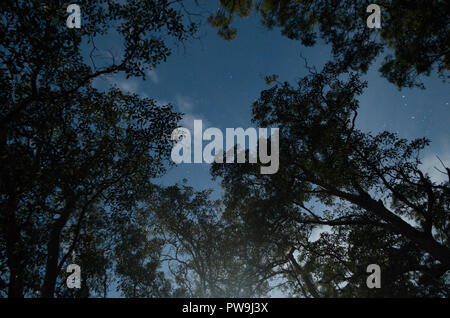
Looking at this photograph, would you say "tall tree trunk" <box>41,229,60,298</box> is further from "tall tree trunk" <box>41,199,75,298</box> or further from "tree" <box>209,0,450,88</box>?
"tree" <box>209,0,450,88</box>

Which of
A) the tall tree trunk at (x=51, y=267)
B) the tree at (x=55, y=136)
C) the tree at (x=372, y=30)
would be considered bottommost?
the tall tree trunk at (x=51, y=267)

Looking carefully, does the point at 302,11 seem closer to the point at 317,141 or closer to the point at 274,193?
the point at 317,141

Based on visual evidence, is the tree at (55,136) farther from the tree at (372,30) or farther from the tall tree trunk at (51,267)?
the tree at (372,30)

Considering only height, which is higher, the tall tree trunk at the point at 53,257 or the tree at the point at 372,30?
the tree at the point at 372,30

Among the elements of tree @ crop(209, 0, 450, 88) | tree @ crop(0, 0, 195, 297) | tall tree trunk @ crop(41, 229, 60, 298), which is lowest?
tall tree trunk @ crop(41, 229, 60, 298)

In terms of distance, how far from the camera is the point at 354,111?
11234 millimetres

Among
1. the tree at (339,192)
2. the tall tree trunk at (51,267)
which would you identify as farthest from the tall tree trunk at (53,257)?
the tree at (339,192)

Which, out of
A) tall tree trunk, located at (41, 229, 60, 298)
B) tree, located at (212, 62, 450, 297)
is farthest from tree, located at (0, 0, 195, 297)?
tree, located at (212, 62, 450, 297)

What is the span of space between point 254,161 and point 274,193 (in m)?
2.14

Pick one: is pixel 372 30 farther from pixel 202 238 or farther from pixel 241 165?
pixel 202 238

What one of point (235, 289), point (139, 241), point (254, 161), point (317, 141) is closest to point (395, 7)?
point (317, 141)

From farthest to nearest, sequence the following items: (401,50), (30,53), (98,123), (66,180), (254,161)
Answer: (254,161) < (401,50) < (98,123) < (66,180) < (30,53)

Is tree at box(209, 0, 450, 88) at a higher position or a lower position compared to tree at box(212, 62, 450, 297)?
higher

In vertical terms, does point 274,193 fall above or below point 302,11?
below
